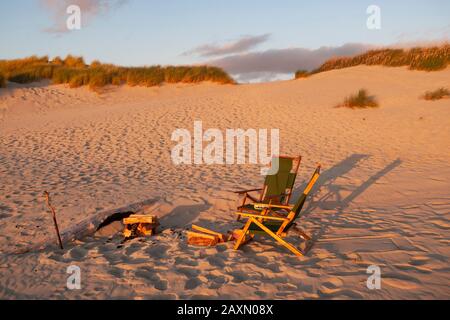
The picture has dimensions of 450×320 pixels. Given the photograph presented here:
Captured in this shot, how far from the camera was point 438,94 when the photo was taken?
14391 millimetres

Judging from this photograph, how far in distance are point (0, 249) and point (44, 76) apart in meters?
17.7

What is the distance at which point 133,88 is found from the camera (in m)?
20.2

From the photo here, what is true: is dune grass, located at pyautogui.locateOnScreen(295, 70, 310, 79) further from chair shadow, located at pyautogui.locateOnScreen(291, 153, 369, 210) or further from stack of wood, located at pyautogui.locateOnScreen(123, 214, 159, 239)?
stack of wood, located at pyautogui.locateOnScreen(123, 214, 159, 239)

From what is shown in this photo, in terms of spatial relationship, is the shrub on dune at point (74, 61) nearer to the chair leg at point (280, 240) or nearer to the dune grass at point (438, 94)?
the dune grass at point (438, 94)

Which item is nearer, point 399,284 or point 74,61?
point 399,284

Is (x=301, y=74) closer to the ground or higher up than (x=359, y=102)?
higher up

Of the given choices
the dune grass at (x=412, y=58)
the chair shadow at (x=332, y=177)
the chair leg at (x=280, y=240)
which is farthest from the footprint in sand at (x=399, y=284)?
the dune grass at (x=412, y=58)

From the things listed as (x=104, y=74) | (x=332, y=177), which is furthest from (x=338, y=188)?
(x=104, y=74)

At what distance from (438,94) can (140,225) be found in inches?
552

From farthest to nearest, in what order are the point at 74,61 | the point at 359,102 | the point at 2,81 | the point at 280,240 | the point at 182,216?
1. the point at 74,61
2. the point at 2,81
3. the point at 359,102
4. the point at 182,216
5. the point at 280,240

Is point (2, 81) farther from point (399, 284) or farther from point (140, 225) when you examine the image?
point (399, 284)

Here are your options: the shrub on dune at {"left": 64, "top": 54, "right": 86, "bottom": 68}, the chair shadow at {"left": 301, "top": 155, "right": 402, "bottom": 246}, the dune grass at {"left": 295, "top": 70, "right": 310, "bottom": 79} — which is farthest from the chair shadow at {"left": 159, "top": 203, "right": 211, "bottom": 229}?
the shrub on dune at {"left": 64, "top": 54, "right": 86, "bottom": 68}

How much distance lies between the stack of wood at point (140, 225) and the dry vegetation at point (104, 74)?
1607cm
